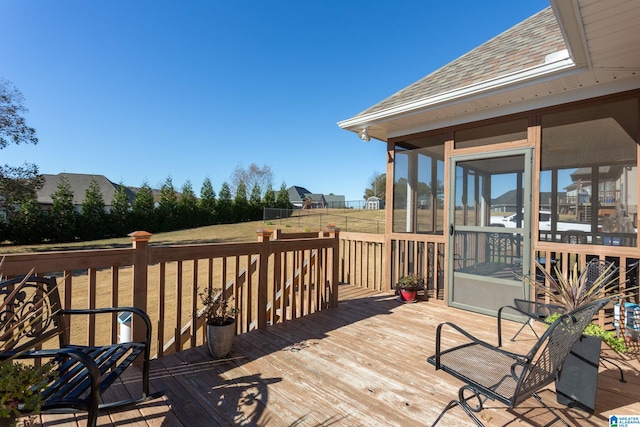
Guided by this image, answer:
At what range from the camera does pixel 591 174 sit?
3.30m

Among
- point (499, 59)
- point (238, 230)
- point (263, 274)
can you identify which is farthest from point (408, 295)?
point (238, 230)

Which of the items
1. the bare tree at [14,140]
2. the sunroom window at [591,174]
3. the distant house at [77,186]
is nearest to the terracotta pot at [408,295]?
the sunroom window at [591,174]

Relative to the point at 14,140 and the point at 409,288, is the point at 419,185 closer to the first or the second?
the point at 409,288

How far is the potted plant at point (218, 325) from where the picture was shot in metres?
2.54

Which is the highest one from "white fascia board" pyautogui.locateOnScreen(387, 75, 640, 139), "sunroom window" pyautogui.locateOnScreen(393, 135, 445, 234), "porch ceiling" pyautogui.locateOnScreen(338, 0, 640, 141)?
"porch ceiling" pyautogui.locateOnScreen(338, 0, 640, 141)

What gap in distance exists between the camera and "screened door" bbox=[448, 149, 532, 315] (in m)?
3.64

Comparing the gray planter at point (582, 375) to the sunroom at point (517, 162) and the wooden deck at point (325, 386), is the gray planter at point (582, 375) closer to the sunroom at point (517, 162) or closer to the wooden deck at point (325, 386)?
the wooden deck at point (325, 386)

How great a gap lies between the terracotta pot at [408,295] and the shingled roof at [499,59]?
2801 millimetres

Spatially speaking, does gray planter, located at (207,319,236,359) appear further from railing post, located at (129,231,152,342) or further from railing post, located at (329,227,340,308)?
railing post, located at (329,227,340,308)

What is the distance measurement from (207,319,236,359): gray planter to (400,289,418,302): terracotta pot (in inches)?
108

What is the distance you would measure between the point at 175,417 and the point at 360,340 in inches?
70.8

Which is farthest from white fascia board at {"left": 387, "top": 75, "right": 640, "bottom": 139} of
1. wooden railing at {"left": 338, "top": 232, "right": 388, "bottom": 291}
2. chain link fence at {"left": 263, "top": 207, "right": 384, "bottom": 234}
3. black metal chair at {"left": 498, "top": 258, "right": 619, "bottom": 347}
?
chain link fence at {"left": 263, "top": 207, "right": 384, "bottom": 234}

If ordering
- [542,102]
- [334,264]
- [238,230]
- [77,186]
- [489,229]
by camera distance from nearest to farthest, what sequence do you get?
[542,102] → [489,229] → [334,264] → [238,230] → [77,186]

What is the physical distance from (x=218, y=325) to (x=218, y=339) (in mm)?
117
